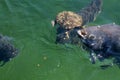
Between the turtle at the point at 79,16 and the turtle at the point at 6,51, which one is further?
the turtle at the point at 79,16

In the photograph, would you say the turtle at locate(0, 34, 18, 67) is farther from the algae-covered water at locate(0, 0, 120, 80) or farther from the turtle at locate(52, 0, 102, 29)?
the turtle at locate(52, 0, 102, 29)

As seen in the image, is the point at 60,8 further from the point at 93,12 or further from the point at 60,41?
the point at 60,41

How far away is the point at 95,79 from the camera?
7566 mm

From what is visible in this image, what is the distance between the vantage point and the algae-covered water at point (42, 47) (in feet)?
25.0

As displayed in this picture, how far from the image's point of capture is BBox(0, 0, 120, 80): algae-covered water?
761 centimetres

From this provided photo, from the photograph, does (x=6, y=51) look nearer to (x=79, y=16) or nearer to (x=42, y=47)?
(x=42, y=47)

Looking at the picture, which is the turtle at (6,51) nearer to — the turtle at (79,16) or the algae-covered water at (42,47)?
the algae-covered water at (42,47)

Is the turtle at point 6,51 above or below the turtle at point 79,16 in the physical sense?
below

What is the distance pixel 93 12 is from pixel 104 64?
1.80 meters

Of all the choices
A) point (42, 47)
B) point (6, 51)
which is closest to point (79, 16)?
point (42, 47)

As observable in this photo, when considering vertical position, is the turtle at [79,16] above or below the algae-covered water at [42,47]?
above

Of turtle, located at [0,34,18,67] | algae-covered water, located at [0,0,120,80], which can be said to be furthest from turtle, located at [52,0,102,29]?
turtle, located at [0,34,18,67]

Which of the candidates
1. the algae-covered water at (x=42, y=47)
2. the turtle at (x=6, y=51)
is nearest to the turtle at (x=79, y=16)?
the algae-covered water at (x=42, y=47)

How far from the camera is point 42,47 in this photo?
8062mm
